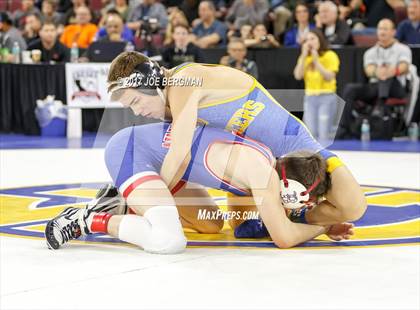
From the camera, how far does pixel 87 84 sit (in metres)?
12.1

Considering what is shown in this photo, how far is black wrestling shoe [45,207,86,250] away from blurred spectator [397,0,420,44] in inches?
315

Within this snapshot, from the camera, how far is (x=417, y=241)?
16.3 ft

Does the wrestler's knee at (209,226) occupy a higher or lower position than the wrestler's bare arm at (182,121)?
lower

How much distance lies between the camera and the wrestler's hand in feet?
16.2

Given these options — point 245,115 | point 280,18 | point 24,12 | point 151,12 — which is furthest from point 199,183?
point 24,12

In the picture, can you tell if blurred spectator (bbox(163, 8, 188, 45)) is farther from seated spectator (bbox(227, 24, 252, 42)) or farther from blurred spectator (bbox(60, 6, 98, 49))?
blurred spectator (bbox(60, 6, 98, 49))

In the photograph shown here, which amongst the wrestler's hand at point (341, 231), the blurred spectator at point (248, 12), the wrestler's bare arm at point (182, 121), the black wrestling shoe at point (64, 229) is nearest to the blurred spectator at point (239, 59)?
the blurred spectator at point (248, 12)

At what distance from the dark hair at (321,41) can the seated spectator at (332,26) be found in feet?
2.14

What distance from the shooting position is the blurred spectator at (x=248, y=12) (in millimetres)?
13430

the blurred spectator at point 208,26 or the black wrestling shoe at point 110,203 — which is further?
the blurred spectator at point 208,26

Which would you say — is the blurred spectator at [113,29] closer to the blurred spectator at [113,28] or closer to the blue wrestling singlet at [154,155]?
the blurred spectator at [113,28]

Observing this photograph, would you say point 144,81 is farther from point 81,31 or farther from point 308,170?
point 81,31

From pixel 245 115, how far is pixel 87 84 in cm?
737

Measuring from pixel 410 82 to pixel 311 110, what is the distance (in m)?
1.28
